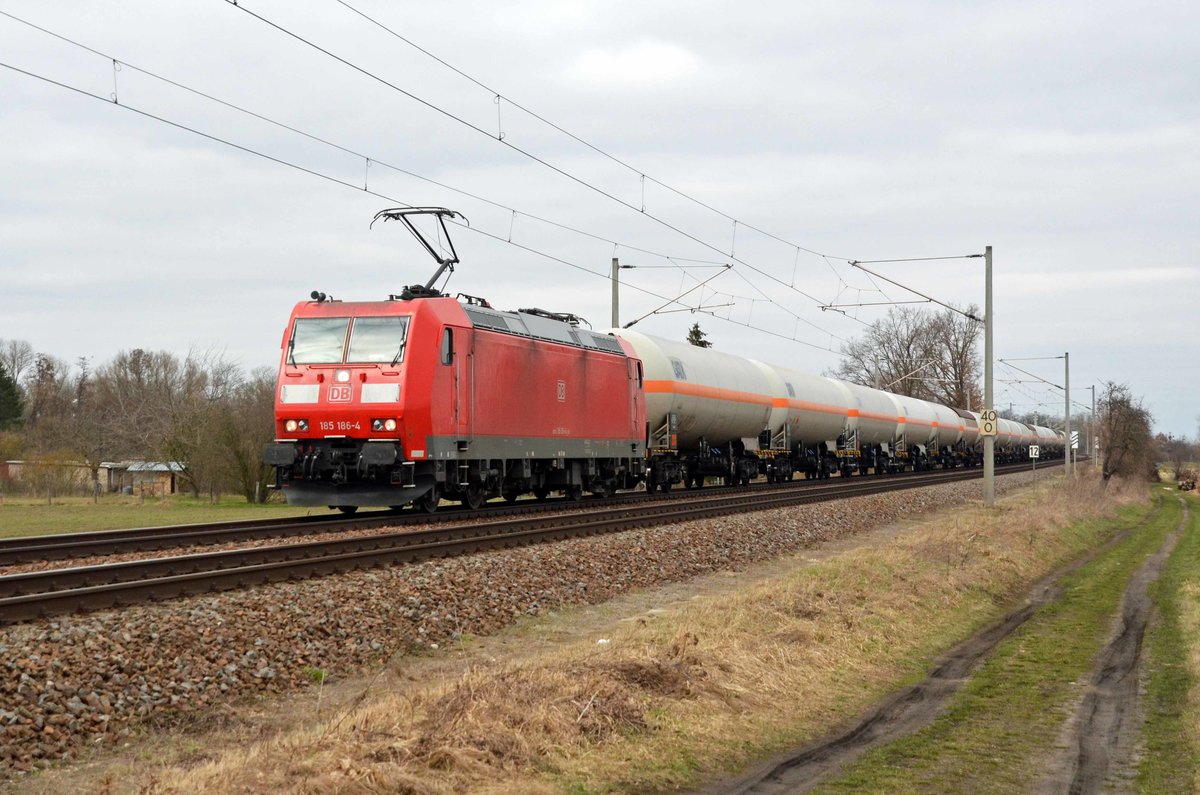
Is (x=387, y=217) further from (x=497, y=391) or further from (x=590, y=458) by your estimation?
(x=590, y=458)

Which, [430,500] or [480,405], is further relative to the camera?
[480,405]

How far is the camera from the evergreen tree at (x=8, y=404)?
81.9 meters

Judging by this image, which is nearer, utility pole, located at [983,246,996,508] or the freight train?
the freight train

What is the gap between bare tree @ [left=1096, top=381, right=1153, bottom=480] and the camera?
2724 inches

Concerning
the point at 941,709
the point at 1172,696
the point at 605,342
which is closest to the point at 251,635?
the point at 941,709

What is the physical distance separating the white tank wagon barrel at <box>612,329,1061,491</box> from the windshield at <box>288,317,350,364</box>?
36.3 ft

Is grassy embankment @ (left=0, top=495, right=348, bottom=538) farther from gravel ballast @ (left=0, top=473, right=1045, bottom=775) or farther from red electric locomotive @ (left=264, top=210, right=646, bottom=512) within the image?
gravel ballast @ (left=0, top=473, right=1045, bottom=775)

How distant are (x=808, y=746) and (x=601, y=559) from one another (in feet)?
27.3

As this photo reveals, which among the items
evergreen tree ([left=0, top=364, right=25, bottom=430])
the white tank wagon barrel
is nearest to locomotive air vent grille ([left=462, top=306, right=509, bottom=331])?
the white tank wagon barrel

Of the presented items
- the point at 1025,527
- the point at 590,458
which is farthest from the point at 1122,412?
the point at 590,458

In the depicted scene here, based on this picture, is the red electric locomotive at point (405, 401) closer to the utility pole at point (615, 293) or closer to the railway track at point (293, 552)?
the railway track at point (293, 552)

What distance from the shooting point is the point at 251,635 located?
9531 mm

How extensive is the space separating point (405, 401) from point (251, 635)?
9.59 m

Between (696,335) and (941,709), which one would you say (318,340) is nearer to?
(941,709)
